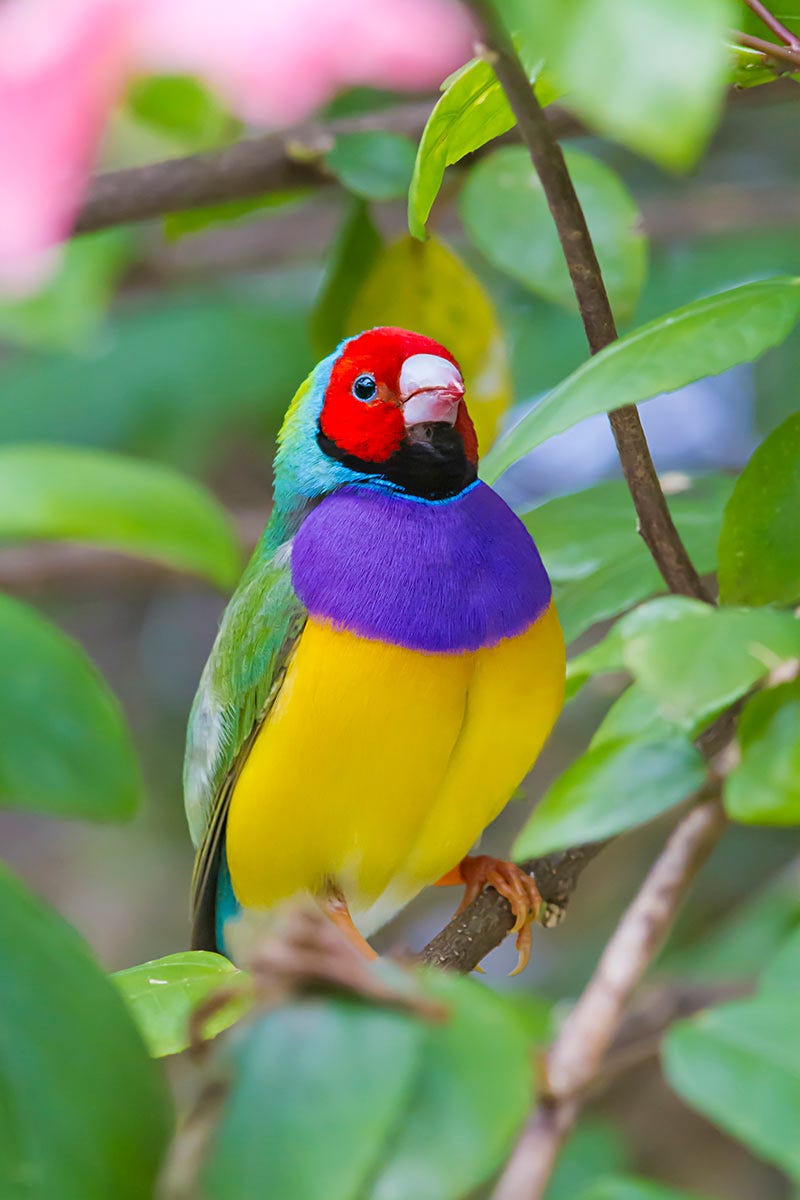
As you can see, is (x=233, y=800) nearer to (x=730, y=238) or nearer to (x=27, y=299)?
(x=27, y=299)

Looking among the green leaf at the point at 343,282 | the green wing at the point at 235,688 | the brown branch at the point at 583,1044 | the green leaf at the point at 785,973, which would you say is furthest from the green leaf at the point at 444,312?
the green leaf at the point at 785,973

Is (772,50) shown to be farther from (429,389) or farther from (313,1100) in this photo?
(313,1100)

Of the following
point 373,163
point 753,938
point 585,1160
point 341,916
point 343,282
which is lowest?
point 585,1160

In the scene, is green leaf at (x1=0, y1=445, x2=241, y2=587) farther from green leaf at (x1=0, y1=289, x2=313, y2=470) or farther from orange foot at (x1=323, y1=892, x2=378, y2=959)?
green leaf at (x1=0, y1=289, x2=313, y2=470)

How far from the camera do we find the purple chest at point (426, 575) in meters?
1.40

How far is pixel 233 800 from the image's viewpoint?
5.27ft

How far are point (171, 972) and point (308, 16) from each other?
0.85m

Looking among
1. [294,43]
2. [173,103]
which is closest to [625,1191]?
[294,43]

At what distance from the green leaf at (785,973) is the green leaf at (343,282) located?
1166mm

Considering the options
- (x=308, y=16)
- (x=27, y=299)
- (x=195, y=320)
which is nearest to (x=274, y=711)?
(x=308, y=16)

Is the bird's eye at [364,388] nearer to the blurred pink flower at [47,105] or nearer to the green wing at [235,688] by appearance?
the green wing at [235,688]

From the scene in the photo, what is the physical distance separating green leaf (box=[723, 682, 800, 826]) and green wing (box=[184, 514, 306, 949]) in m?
0.66

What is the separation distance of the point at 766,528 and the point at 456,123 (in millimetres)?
362

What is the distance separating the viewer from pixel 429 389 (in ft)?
4.75
